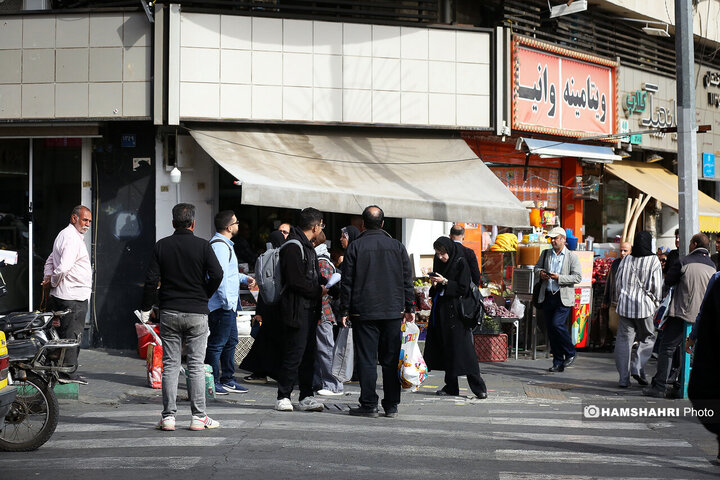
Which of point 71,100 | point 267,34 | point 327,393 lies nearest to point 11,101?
point 71,100

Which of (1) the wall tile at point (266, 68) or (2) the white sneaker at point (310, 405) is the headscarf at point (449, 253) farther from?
(1) the wall tile at point (266, 68)

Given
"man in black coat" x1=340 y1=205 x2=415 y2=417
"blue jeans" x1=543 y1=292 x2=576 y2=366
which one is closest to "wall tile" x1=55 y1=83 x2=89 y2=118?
"man in black coat" x1=340 y1=205 x2=415 y2=417

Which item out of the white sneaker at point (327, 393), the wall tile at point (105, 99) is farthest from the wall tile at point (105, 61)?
the white sneaker at point (327, 393)

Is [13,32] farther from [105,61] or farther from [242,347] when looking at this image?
[242,347]

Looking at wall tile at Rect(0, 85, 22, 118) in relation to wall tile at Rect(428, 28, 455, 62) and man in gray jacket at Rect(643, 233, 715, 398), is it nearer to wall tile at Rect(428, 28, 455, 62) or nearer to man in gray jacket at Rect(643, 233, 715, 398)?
wall tile at Rect(428, 28, 455, 62)

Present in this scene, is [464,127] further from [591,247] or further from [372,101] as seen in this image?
[591,247]

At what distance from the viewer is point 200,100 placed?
13219mm

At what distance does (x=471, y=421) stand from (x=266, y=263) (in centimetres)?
248

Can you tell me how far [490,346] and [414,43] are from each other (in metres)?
4.86

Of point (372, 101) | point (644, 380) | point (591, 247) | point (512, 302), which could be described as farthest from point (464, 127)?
point (644, 380)

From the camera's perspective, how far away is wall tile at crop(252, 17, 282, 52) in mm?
13500

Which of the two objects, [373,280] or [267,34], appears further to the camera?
[267,34]

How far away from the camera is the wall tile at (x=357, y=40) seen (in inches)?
547

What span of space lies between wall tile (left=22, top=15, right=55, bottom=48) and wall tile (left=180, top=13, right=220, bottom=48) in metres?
1.90
